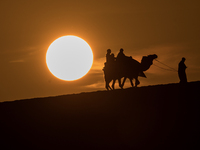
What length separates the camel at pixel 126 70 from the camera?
26000 mm

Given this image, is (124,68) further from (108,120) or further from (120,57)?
(108,120)

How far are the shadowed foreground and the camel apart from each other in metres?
1.36

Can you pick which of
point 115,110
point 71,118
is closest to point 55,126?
point 71,118

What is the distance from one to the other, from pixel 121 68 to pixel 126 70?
0.31m

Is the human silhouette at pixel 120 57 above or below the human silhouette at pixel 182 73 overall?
above

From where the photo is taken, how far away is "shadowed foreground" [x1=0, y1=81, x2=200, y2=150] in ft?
65.7

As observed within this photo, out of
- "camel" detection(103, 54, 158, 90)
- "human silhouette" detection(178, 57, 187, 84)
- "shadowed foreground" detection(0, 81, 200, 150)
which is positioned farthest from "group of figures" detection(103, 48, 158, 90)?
"human silhouette" detection(178, 57, 187, 84)

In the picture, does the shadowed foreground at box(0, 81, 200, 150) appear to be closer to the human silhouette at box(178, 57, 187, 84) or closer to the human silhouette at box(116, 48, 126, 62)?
the human silhouette at box(178, 57, 187, 84)

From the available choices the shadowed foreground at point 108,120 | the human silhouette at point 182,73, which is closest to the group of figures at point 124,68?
the human silhouette at point 182,73

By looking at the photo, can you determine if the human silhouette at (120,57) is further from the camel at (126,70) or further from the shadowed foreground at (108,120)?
the shadowed foreground at (108,120)

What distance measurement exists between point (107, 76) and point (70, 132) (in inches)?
245

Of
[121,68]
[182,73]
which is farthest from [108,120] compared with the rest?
[182,73]

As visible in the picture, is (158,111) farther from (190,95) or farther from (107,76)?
(107,76)

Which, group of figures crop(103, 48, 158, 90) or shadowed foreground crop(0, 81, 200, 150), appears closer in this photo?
shadowed foreground crop(0, 81, 200, 150)
